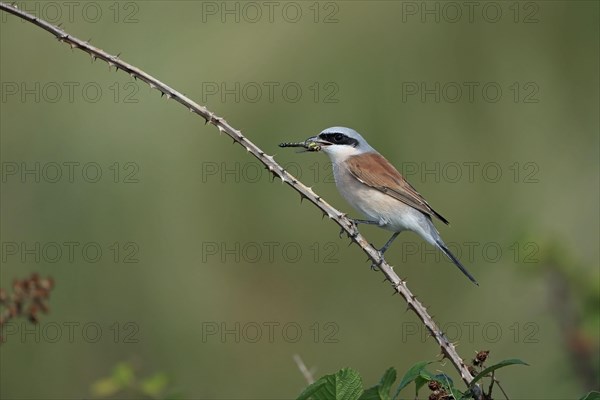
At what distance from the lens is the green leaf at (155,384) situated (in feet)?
9.45

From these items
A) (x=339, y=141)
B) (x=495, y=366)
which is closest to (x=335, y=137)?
(x=339, y=141)

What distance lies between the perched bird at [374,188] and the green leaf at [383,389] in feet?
9.08

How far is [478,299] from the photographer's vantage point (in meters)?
6.58

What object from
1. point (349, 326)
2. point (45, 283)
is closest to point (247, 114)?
point (349, 326)

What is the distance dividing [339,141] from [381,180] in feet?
1.13

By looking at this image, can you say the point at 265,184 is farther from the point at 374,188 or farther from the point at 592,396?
the point at 592,396

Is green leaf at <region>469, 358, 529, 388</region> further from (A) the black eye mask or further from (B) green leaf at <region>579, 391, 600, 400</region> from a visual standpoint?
(A) the black eye mask

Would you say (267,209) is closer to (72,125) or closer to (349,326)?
(349,326)

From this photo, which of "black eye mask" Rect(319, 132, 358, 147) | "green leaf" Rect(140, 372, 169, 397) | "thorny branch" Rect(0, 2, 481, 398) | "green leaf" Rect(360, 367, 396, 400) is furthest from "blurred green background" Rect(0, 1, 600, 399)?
"green leaf" Rect(360, 367, 396, 400)

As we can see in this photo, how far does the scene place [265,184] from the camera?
6801 mm

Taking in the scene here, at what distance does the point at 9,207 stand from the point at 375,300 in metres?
3.05

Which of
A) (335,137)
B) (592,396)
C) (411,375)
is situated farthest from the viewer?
(335,137)

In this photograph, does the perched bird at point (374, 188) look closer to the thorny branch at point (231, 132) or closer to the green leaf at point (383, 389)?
the thorny branch at point (231, 132)

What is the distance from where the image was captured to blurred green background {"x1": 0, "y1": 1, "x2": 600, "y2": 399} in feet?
21.2
